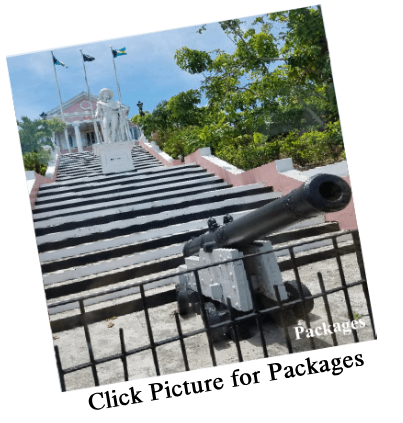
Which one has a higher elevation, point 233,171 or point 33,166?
point 33,166

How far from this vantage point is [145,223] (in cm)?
466

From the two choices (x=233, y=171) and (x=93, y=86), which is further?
(x=233, y=171)

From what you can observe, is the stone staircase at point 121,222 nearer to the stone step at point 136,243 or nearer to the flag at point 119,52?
the stone step at point 136,243

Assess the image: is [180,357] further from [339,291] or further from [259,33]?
[259,33]

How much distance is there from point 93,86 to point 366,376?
3824mm

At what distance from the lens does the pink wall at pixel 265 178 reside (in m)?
4.65

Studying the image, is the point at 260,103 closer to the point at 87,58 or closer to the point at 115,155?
the point at 115,155

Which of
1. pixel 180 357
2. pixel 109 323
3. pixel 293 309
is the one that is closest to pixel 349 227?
pixel 293 309

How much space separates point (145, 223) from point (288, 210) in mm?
1721

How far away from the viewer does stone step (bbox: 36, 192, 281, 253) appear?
4.50 m

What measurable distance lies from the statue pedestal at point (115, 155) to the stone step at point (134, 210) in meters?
0.39

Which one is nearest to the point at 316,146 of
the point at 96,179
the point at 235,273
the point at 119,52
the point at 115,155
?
the point at 235,273

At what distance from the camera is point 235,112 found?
195 inches

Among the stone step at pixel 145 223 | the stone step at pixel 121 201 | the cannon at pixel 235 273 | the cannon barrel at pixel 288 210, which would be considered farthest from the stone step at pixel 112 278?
the stone step at pixel 121 201
